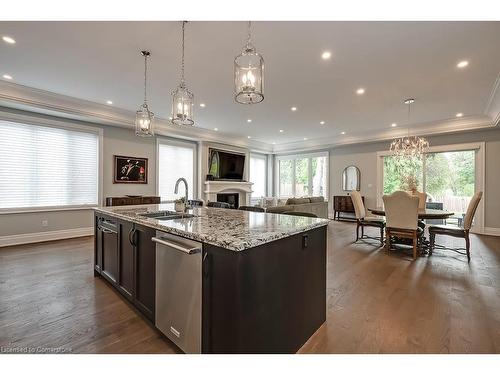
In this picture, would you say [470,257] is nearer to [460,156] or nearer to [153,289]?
[460,156]

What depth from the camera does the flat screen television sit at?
7887 millimetres

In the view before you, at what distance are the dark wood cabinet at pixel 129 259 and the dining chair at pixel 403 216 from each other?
12.5ft

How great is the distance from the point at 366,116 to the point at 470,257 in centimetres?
354

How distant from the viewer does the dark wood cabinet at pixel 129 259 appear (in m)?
1.96

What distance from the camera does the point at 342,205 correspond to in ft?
26.6

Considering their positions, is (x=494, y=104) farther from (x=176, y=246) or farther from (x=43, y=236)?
(x=43, y=236)

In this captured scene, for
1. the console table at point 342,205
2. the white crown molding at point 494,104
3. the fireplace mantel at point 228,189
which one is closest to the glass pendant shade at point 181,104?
the white crown molding at point 494,104

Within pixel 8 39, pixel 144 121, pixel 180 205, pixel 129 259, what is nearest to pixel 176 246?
pixel 129 259

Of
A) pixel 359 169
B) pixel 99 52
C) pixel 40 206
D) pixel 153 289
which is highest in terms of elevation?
pixel 99 52

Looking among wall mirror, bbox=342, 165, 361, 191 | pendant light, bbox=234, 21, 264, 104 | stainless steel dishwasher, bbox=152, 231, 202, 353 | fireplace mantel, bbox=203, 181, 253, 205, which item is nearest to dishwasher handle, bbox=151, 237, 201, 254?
stainless steel dishwasher, bbox=152, 231, 202, 353

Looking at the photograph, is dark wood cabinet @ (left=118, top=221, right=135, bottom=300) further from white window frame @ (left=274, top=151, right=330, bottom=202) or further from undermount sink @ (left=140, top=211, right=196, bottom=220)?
white window frame @ (left=274, top=151, right=330, bottom=202)

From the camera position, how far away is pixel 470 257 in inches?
157

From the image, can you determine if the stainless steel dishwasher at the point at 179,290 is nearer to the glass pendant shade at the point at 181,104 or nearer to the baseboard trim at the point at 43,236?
the glass pendant shade at the point at 181,104
